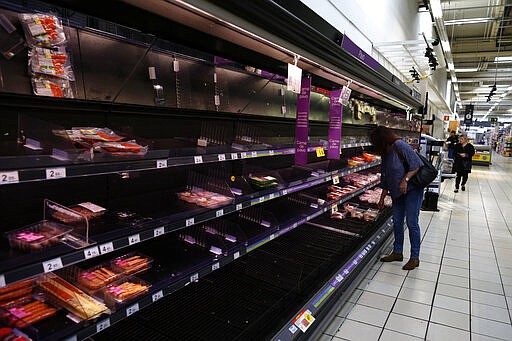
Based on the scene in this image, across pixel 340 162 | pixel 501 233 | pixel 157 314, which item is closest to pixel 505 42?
pixel 501 233

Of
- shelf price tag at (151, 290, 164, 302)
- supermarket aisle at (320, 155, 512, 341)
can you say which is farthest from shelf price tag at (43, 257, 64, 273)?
supermarket aisle at (320, 155, 512, 341)

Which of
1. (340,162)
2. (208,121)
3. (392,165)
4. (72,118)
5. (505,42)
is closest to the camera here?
(72,118)

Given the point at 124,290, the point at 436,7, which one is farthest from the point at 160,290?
the point at 436,7

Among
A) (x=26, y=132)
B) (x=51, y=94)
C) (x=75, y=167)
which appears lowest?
(x=75, y=167)

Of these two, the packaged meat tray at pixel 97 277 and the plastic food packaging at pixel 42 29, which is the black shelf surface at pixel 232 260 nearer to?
the packaged meat tray at pixel 97 277

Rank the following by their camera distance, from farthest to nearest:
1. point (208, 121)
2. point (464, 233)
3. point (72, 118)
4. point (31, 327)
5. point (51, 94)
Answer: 1. point (464, 233)
2. point (208, 121)
3. point (72, 118)
4. point (51, 94)
5. point (31, 327)

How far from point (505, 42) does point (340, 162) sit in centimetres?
1346

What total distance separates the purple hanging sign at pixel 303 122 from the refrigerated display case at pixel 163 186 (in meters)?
0.13

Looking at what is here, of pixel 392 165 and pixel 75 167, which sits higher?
pixel 75 167

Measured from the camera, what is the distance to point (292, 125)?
394 centimetres

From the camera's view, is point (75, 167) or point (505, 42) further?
point (505, 42)

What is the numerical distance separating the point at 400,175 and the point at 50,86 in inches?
135

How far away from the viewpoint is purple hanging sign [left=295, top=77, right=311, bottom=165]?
253 centimetres

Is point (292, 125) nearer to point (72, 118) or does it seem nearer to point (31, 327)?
point (72, 118)
